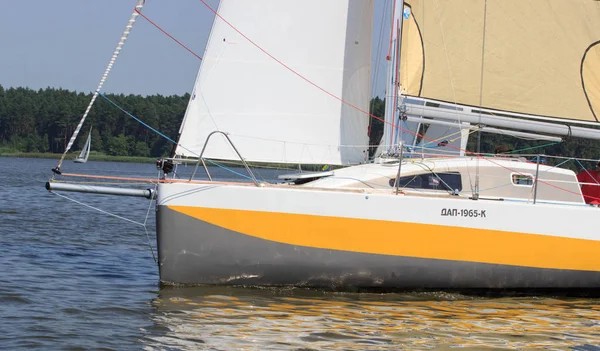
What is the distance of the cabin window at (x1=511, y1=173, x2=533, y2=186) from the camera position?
39.1ft

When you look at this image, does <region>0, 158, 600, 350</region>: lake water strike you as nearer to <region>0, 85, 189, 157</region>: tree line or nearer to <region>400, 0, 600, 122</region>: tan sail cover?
<region>400, 0, 600, 122</region>: tan sail cover

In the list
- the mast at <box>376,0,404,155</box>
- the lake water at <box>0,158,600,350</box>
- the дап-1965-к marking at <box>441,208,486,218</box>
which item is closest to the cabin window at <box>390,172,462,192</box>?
the дап-1965-к marking at <box>441,208,486,218</box>

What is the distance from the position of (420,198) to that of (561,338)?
7.76 feet

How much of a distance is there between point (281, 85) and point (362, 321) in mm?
3730

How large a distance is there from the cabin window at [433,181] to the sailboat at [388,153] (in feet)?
0.06

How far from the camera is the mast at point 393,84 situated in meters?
12.6

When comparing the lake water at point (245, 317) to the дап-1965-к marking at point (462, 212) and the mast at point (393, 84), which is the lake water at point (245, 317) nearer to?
the дап-1965-к marking at point (462, 212)

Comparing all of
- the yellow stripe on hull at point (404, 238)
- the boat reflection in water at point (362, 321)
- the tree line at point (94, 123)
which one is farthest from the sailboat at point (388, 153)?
the tree line at point (94, 123)

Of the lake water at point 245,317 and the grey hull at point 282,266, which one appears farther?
the grey hull at point 282,266

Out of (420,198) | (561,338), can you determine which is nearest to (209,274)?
(420,198)

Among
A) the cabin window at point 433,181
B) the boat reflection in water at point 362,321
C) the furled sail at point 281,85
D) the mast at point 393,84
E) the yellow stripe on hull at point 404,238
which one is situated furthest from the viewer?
the mast at point 393,84

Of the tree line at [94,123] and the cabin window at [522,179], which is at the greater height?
the tree line at [94,123]

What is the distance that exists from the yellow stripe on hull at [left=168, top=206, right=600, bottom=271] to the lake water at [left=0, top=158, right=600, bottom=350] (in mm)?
648

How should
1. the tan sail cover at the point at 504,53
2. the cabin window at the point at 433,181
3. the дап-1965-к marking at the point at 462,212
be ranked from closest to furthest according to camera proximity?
the дап-1965-к marking at the point at 462,212
the cabin window at the point at 433,181
the tan sail cover at the point at 504,53
